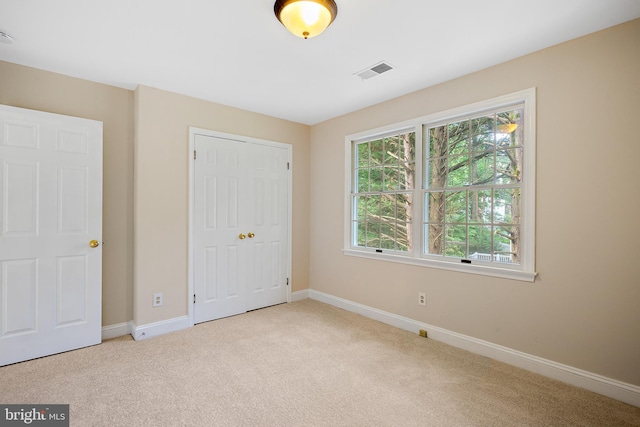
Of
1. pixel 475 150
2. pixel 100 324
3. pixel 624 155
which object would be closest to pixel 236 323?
pixel 100 324

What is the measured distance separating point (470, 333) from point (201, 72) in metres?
3.39

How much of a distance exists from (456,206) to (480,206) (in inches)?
8.6

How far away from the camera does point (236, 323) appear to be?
3340 mm

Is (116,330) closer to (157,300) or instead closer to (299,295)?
(157,300)

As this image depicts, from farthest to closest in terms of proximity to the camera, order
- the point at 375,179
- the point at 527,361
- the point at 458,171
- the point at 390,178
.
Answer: the point at 375,179 < the point at 390,178 < the point at 458,171 < the point at 527,361

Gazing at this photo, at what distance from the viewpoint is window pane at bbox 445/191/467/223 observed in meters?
2.82

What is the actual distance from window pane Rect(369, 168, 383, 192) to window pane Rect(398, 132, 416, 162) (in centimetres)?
33

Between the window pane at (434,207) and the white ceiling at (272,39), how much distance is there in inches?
43.4

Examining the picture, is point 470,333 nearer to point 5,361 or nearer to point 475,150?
point 475,150

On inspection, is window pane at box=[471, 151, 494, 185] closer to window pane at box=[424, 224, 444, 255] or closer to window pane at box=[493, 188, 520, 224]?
window pane at box=[493, 188, 520, 224]

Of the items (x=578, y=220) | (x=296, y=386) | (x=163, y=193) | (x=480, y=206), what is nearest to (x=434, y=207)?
(x=480, y=206)

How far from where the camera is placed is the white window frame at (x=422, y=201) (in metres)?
2.36

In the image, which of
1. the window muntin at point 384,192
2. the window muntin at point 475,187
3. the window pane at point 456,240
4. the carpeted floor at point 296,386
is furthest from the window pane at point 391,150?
the carpeted floor at point 296,386

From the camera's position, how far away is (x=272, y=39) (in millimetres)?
2186
